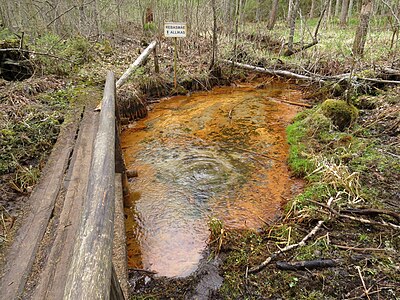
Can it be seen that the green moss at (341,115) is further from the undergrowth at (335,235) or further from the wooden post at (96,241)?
the wooden post at (96,241)

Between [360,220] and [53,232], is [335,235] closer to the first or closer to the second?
[360,220]

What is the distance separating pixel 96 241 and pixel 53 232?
5.01 ft

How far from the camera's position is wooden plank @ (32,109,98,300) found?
2221mm

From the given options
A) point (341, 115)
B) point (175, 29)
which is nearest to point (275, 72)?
point (175, 29)

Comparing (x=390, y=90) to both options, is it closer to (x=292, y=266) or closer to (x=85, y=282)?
(x=292, y=266)

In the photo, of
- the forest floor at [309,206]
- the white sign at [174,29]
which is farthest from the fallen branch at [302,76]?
the white sign at [174,29]

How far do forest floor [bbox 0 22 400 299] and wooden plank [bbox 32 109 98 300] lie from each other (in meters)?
0.48

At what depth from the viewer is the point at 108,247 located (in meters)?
1.54

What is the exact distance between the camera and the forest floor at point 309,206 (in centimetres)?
287

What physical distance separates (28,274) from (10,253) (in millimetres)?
379

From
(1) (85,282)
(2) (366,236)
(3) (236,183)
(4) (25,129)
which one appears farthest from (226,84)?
(1) (85,282)

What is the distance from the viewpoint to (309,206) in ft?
12.7

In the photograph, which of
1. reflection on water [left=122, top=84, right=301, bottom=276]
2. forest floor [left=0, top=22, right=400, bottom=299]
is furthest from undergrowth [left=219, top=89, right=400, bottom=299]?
reflection on water [left=122, top=84, right=301, bottom=276]

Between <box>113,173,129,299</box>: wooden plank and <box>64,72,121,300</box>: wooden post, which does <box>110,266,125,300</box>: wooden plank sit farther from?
<box>113,173,129,299</box>: wooden plank
